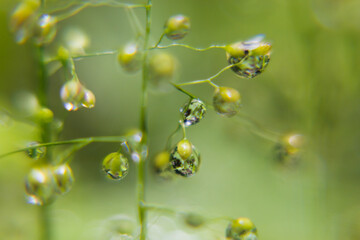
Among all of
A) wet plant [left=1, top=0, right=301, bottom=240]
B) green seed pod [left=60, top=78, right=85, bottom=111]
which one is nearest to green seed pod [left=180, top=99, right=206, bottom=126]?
wet plant [left=1, top=0, right=301, bottom=240]

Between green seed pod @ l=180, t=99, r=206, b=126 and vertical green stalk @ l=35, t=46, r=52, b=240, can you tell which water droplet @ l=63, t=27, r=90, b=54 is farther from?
green seed pod @ l=180, t=99, r=206, b=126

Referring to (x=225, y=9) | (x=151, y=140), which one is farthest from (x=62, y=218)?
(x=225, y=9)

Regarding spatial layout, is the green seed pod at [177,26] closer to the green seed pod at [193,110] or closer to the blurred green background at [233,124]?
the green seed pod at [193,110]

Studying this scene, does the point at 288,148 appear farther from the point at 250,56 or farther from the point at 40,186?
the point at 40,186

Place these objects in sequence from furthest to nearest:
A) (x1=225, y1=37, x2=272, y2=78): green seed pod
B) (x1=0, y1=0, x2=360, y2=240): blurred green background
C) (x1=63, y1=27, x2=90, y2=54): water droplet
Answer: (x1=0, y1=0, x2=360, y2=240): blurred green background < (x1=63, y1=27, x2=90, y2=54): water droplet < (x1=225, y1=37, x2=272, y2=78): green seed pod

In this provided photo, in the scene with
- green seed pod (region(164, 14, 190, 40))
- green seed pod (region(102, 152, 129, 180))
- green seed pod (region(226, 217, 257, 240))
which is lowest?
green seed pod (region(226, 217, 257, 240))

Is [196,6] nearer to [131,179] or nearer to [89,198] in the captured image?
[131,179]
